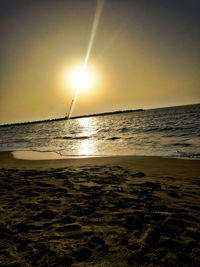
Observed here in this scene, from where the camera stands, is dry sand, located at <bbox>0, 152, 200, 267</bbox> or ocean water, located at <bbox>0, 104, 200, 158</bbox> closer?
dry sand, located at <bbox>0, 152, 200, 267</bbox>

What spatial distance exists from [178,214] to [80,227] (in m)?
1.96

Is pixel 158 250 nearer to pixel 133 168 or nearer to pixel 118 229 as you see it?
pixel 118 229

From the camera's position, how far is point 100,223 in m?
3.09

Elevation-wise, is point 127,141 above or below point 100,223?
above

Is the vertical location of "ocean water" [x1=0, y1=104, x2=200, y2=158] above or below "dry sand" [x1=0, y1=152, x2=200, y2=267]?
above

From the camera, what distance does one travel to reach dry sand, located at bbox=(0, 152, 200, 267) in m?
2.25

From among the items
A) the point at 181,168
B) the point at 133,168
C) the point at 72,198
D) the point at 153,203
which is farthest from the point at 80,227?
the point at 181,168

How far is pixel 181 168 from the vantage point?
23.3 ft

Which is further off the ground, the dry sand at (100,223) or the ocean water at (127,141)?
the ocean water at (127,141)

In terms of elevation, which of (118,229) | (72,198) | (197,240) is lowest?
(197,240)

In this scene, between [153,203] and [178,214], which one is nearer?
[178,214]

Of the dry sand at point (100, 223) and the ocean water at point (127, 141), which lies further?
the ocean water at point (127, 141)

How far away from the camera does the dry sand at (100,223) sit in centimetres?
225

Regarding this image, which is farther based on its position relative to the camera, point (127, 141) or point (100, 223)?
point (127, 141)
